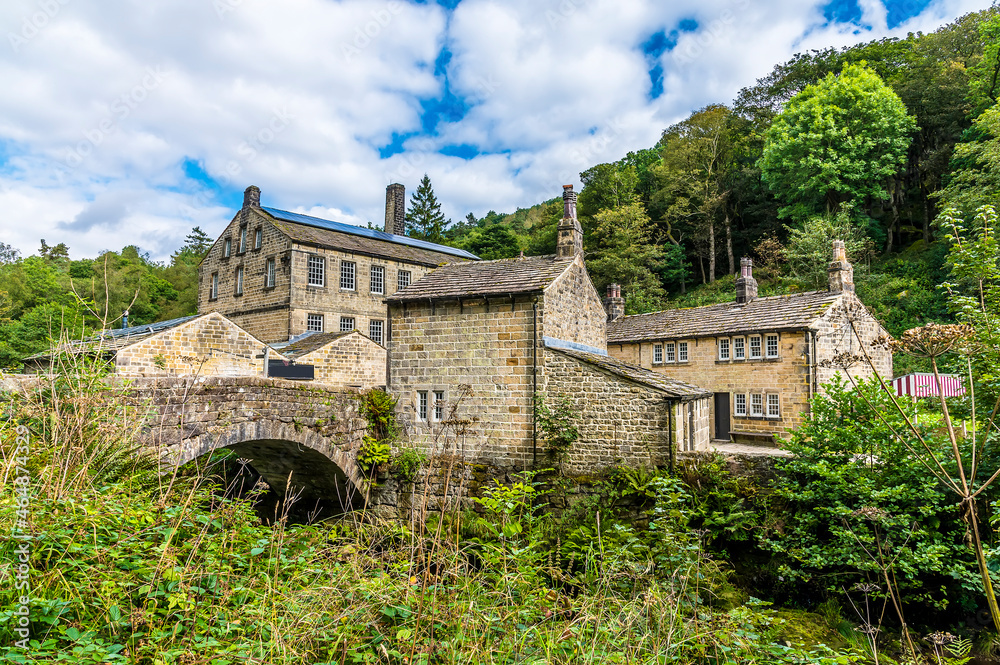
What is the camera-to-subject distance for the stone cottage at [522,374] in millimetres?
12172

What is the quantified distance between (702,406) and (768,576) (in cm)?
431

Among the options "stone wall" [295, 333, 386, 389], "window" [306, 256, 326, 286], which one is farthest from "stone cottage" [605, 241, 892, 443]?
"window" [306, 256, 326, 286]

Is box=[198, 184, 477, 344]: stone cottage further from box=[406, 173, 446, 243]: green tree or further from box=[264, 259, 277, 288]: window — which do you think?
box=[406, 173, 446, 243]: green tree

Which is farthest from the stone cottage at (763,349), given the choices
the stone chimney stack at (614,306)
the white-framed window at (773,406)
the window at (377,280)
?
the window at (377,280)

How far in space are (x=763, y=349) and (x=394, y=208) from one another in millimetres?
25403

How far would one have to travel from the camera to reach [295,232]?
28.3 meters

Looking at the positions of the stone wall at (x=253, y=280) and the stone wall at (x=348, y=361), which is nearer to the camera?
the stone wall at (x=348, y=361)

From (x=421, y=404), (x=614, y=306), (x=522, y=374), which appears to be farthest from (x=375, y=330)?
(x=522, y=374)

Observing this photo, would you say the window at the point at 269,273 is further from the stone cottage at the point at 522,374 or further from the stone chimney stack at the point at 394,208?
the stone cottage at the point at 522,374

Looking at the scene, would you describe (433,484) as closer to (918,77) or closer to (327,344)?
(327,344)

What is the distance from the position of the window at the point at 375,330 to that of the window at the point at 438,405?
1715cm

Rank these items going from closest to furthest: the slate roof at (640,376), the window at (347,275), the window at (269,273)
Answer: the slate roof at (640,376), the window at (269,273), the window at (347,275)

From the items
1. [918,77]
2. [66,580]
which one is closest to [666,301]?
[918,77]

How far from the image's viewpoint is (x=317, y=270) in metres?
28.3
